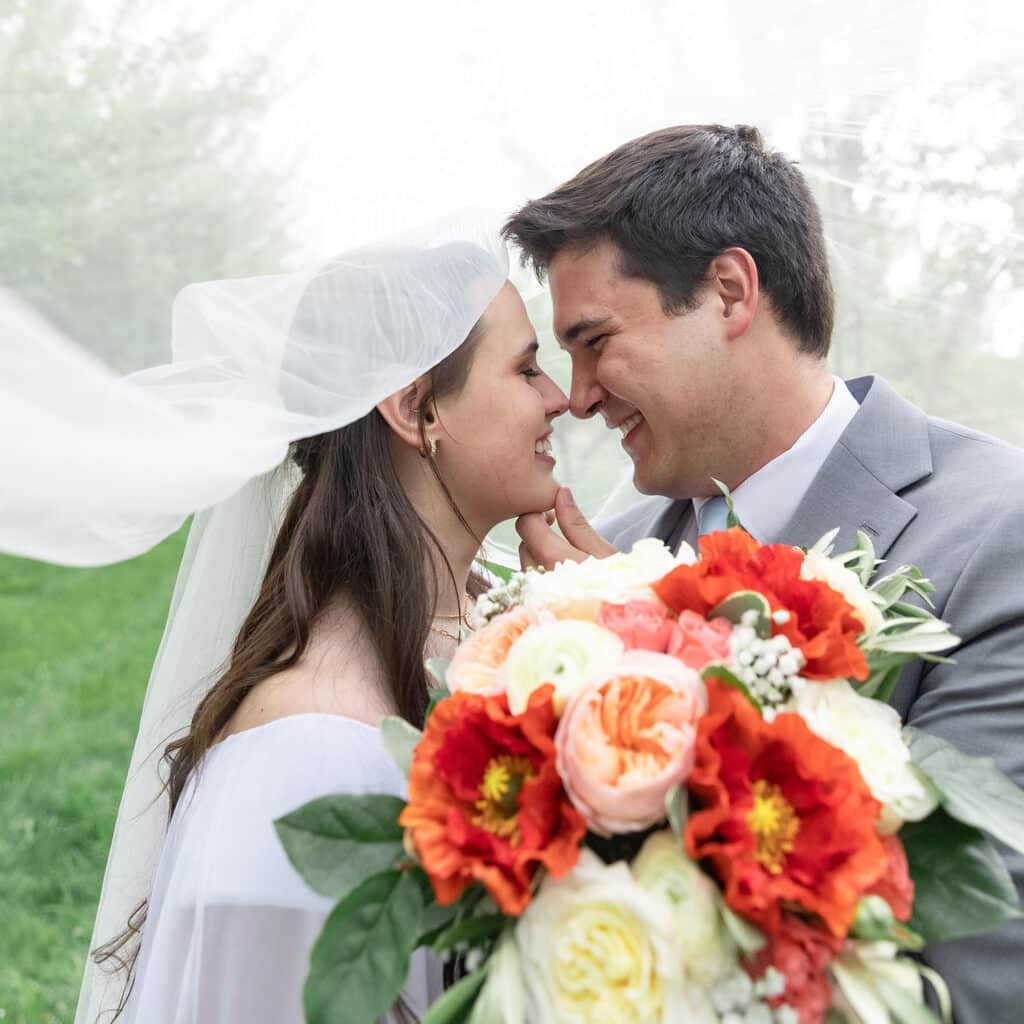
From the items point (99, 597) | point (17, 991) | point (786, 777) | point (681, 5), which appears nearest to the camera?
point (786, 777)

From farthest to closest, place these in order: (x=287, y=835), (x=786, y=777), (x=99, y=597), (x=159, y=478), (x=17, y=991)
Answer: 1. (x=99, y=597)
2. (x=17, y=991)
3. (x=159, y=478)
4. (x=287, y=835)
5. (x=786, y=777)

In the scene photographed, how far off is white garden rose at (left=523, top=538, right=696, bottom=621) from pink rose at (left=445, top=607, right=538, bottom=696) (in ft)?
0.15

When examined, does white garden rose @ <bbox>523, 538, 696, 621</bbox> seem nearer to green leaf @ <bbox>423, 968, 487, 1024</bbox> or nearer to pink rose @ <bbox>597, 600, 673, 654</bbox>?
pink rose @ <bbox>597, 600, 673, 654</bbox>

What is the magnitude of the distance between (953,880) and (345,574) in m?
1.61

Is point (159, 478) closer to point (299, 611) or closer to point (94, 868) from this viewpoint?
point (299, 611)

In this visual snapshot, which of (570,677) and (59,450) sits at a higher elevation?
(59,450)

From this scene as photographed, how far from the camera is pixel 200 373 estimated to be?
2340mm

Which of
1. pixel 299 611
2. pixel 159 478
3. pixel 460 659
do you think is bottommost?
pixel 299 611

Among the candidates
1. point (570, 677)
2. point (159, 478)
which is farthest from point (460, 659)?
point (159, 478)

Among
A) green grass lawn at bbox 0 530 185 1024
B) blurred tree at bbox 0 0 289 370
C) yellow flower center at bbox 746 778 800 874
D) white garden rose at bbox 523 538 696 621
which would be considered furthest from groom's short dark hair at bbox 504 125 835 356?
green grass lawn at bbox 0 530 185 1024

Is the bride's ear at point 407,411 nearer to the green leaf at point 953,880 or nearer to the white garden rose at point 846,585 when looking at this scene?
the white garden rose at point 846,585

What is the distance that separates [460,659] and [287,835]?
37 cm

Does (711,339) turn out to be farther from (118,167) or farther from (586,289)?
(118,167)

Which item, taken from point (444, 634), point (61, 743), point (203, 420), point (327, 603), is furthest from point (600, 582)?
point (61, 743)
